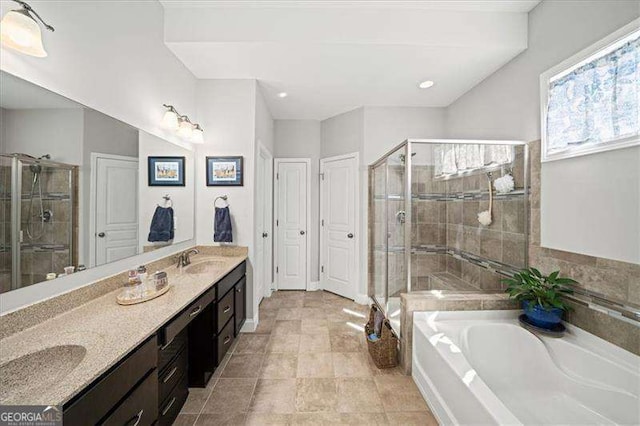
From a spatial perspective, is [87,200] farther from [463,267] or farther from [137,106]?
[463,267]

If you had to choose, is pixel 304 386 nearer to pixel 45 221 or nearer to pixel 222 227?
pixel 222 227

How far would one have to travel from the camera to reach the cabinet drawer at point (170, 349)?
1284 mm

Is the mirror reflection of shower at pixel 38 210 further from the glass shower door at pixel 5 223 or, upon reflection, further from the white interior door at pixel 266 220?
the white interior door at pixel 266 220

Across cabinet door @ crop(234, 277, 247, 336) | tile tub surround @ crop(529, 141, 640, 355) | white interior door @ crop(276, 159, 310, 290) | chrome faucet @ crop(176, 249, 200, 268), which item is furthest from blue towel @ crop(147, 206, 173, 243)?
tile tub surround @ crop(529, 141, 640, 355)

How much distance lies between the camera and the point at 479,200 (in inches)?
101

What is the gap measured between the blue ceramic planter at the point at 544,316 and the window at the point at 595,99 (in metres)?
1.06

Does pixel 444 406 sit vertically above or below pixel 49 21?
below

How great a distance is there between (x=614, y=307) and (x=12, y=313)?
306 centimetres

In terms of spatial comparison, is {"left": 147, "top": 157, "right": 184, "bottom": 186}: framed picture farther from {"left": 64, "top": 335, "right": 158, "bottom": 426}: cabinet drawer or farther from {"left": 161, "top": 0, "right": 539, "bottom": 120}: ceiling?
{"left": 64, "top": 335, "right": 158, "bottom": 426}: cabinet drawer

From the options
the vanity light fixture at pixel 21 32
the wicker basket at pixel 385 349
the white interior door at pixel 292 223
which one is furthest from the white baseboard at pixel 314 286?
the vanity light fixture at pixel 21 32

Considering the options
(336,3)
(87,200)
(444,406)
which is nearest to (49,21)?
(87,200)

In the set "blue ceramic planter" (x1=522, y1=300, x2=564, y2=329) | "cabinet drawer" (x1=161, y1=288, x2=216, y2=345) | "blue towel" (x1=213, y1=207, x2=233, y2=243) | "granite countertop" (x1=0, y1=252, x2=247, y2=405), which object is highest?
"blue towel" (x1=213, y1=207, x2=233, y2=243)

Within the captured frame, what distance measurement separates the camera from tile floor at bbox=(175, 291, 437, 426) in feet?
5.14

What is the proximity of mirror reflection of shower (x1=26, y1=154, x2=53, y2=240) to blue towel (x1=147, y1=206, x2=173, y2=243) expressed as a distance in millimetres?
770
